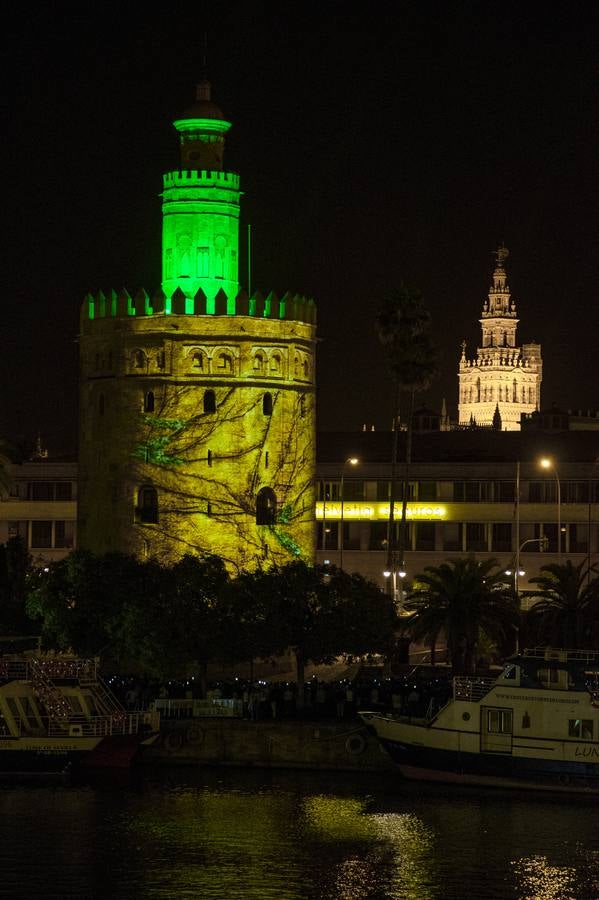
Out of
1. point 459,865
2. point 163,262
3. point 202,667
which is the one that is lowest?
point 459,865

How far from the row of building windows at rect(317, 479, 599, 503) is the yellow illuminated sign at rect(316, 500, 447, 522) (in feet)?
1.48

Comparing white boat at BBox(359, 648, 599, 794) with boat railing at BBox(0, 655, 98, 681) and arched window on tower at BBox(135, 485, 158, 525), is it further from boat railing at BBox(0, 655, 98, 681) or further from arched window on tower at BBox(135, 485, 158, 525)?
arched window on tower at BBox(135, 485, 158, 525)

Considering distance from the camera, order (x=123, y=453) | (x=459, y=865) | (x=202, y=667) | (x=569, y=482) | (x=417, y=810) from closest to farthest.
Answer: (x=459, y=865)
(x=417, y=810)
(x=202, y=667)
(x=123, y=453)
(x=569, y=482)

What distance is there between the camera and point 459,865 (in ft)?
194

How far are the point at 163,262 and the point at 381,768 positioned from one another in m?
27.2

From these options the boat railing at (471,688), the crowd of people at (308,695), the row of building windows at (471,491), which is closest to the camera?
the boat railing at (471,688)

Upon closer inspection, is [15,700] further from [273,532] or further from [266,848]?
[273,532]

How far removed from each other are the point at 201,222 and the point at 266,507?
11234mm

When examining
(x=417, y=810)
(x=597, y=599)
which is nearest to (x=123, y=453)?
(x=597, y=599)

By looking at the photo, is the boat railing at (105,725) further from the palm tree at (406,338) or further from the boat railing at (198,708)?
the palm tree at (406,338)

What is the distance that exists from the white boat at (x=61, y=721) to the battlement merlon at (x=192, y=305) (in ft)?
67.3

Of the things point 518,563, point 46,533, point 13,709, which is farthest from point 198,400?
point 46,533

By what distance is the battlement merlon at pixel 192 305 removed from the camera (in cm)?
9188

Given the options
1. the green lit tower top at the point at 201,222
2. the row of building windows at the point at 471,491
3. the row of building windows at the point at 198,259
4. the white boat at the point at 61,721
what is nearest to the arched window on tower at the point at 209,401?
the green lit tower top at the point at 201,222
